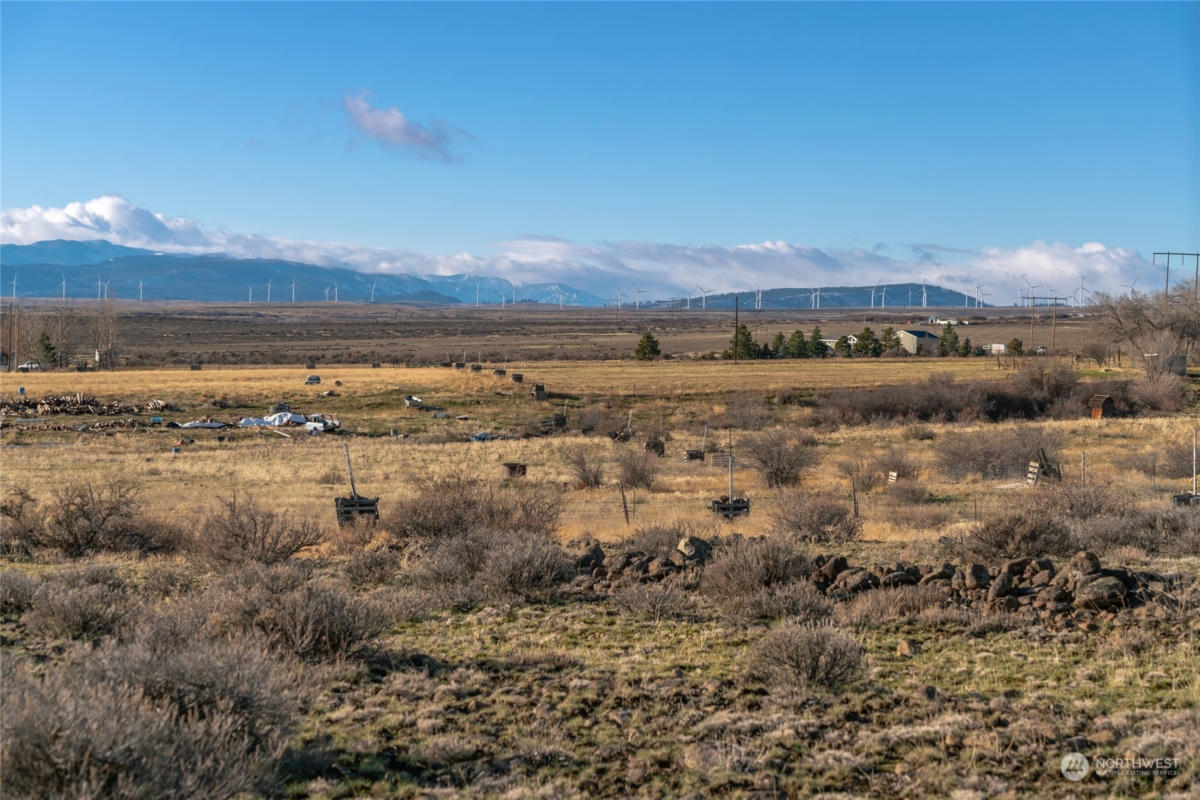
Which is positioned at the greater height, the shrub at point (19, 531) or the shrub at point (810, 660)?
the shrub at point (810, 660)

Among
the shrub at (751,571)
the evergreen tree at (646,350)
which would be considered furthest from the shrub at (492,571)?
the evergreen tree at (646,350)

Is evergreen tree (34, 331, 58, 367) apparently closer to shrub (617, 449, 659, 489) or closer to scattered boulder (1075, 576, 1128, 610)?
shrub (617, 449, 659, 489)

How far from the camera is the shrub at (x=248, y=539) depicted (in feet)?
53.5

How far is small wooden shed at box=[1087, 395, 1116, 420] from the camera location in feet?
185

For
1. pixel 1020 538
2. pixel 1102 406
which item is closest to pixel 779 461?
pixel 1020 538

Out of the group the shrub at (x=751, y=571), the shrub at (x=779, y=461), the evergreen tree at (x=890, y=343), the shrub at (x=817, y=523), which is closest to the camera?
the shrub at (x=751, y=571)

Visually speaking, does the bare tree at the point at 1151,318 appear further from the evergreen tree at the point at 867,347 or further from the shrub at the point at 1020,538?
the shrub at the point at 1020,538

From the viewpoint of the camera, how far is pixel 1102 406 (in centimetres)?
5697

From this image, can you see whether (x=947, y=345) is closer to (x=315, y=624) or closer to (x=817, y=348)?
(x=817, y=348)

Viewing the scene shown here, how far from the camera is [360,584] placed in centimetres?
1549

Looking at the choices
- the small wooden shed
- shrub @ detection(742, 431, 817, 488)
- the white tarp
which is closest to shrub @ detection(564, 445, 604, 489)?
shrub @ detection(742, 431, 817, 488)

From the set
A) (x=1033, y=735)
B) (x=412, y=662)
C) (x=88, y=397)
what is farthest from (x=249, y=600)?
(x=88, y=397)

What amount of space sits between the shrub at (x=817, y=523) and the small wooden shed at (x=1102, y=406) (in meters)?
40.6

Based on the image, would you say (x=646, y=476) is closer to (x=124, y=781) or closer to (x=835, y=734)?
(x=835, y=734)
